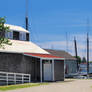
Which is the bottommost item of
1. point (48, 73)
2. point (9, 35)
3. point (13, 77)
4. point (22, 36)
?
point (13, 77)

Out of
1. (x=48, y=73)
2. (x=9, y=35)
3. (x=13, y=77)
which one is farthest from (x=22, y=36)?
(x=13, y=77)

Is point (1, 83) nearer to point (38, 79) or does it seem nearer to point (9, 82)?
point (9, 82)

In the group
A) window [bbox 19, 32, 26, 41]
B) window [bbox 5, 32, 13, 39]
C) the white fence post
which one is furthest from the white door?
window [bbox 19, 32, 26, 41]

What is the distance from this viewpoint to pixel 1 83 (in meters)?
26.2

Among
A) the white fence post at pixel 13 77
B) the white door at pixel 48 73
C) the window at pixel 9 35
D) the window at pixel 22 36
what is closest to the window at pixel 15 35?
the window at pixel 22 36

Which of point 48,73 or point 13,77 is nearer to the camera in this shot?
point 13,77

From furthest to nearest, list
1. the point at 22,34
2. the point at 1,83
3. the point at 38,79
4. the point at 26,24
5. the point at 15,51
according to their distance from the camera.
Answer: the point at 26,24
the point at 22,34
the point at 38,79
the point at 15,51
the point at 1,83

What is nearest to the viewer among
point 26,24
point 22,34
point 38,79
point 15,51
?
point 15,51

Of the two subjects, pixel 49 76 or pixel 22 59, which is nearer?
pixel 22 59

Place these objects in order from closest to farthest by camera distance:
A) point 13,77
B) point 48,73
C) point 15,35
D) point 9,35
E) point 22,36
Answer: point 13,77
point 48,73
point 9,35
point 15,35
point 22,36

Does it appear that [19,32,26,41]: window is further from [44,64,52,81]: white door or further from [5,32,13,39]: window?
[44,64,52,81]: white door

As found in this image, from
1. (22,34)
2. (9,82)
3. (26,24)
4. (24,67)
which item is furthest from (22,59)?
(26,24)

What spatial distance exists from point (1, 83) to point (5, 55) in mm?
3073

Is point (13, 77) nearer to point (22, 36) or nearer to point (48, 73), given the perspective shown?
point (48, 73)
